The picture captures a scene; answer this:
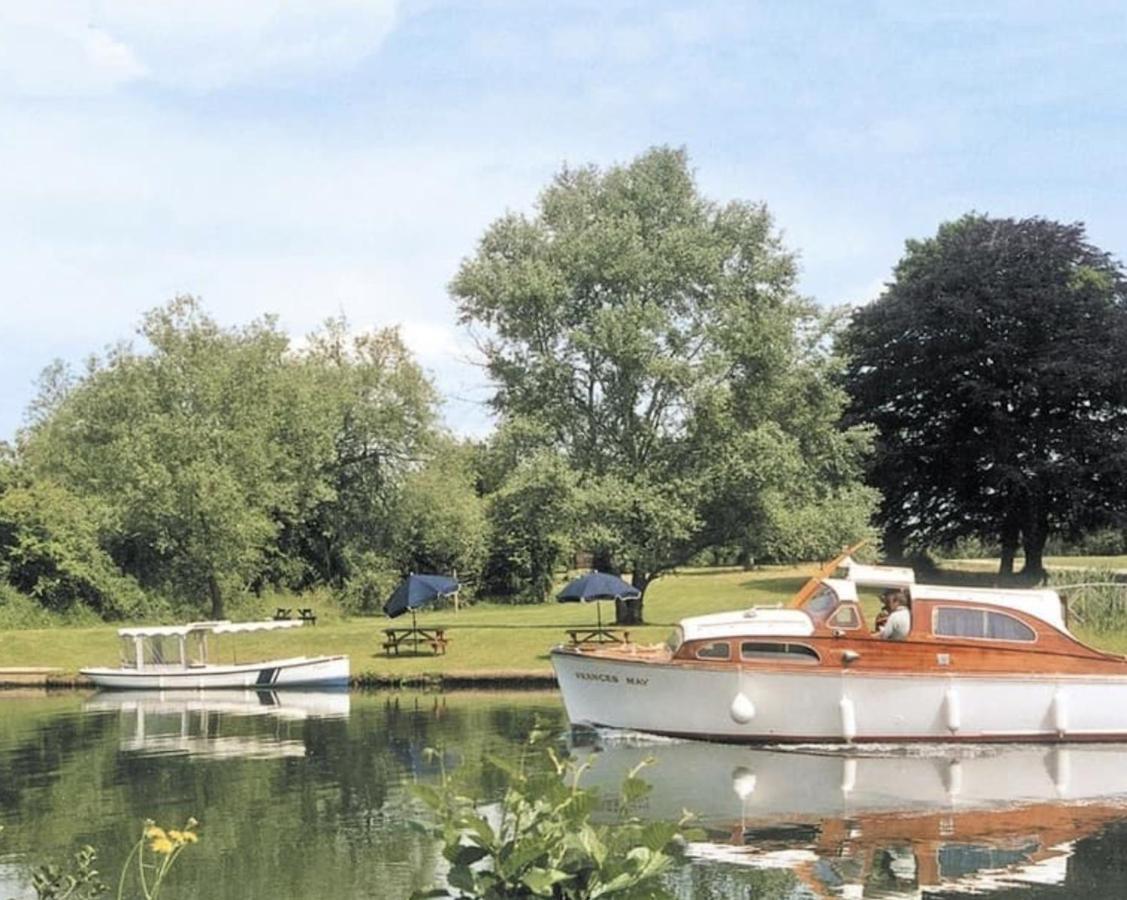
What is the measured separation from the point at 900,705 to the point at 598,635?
14019 mm

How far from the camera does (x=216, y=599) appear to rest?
45688 mm

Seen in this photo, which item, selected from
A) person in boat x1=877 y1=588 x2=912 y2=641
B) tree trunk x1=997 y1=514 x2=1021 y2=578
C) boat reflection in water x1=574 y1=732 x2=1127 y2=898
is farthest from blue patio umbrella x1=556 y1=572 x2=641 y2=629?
tree trunk x1=997 y1=514 x2=1021 y2=578

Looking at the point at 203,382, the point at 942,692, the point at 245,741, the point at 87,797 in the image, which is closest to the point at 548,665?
the point at 245,741

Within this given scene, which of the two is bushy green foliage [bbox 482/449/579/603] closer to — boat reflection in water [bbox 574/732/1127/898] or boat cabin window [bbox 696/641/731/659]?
boat reflection in water [bbox 574/732/1127/898]

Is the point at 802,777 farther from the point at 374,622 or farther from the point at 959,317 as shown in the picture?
the point at 959,317

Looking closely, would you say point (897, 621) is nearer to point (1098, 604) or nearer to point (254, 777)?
point (254, 777)

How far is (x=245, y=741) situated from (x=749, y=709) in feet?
31.7

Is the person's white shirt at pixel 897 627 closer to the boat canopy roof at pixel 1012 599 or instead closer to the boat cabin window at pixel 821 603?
the boat canopy roof at pixel 1012 599

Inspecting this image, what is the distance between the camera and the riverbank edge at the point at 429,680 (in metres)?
32.1

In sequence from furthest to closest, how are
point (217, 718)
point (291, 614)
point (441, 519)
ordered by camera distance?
1. point (441, 519)
2. point (291, 614)
3. point (217, 718)

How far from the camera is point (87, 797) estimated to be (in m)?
18.4

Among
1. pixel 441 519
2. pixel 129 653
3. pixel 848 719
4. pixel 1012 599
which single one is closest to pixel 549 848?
pixel 848 719

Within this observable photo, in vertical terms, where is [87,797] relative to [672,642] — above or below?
below

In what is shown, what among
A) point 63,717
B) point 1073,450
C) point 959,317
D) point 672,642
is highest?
point 959,317
